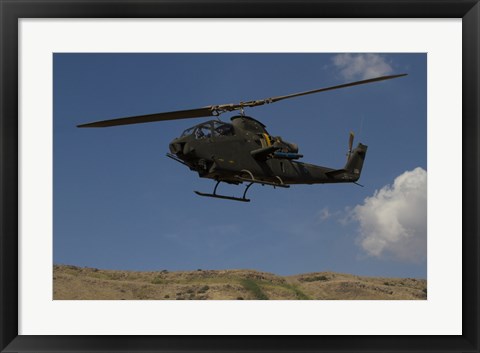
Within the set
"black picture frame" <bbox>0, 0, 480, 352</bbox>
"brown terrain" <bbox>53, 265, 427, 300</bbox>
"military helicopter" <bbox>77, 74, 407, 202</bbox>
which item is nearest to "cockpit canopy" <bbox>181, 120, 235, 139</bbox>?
"military helicopter" <bbox>77, 74, 407, 202</bbox>

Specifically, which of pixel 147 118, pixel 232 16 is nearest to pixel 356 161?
pixel 147 118

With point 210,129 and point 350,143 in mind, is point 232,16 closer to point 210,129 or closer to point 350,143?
point 210,129

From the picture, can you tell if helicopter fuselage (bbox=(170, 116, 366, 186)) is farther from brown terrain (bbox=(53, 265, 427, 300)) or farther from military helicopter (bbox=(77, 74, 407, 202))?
brown terrain (bbox=(53, 265, 427, 300))

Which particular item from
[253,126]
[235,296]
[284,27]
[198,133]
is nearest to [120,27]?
[284,27]

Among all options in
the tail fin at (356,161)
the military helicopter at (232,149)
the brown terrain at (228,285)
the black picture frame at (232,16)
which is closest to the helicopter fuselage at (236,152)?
the military helicopter at (232,149)

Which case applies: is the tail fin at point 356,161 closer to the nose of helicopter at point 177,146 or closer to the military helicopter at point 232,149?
the military helicopter at point 232,149

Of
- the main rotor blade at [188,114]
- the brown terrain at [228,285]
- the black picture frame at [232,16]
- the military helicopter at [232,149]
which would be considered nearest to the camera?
the black picture frame at [232,16]
